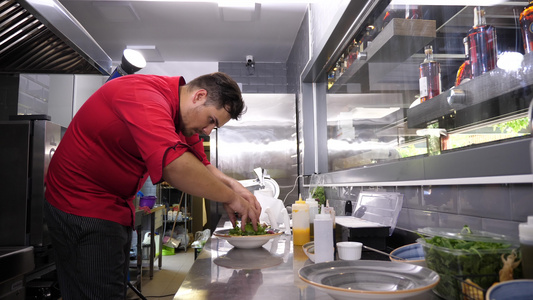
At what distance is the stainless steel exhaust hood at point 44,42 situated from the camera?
4.59 feet

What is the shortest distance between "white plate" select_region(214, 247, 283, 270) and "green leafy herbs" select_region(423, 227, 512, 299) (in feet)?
1.70

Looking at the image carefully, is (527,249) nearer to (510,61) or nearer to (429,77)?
(510,61)

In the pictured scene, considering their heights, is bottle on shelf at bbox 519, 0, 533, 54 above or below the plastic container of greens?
above

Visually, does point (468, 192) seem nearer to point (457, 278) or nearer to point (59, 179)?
point (457, 278)

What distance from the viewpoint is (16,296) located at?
147 centimetres

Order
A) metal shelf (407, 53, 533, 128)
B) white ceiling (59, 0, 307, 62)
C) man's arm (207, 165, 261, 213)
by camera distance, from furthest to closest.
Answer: white ceiling (59, 0, 307, 62) → man's arm (207, 165, 261, 213) → metal shelf (407, 53, 533, 128)

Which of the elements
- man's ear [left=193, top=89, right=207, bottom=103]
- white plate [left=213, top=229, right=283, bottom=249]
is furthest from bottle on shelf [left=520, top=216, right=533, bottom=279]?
man's ear [left=193, top=89, right=207, bottom=103]

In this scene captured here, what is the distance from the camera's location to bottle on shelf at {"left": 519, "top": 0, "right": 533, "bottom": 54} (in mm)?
972

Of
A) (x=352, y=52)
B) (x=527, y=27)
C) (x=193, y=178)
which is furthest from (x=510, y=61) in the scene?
(x=352, y=52)

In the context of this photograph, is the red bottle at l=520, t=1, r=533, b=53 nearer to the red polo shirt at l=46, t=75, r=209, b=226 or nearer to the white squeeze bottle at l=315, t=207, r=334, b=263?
the white squeeze bottle at l=315, t=207, r=334, b=263

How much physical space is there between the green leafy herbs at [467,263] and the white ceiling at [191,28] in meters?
3.56

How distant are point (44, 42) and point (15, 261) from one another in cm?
96

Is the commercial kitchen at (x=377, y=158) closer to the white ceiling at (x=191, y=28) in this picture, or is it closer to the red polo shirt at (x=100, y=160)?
the red polo shirt at (x=100, y=160)

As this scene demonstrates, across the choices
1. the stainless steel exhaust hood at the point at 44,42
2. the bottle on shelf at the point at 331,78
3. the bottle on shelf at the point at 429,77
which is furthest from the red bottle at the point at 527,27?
the bottle on shelf at the point at 331,78
